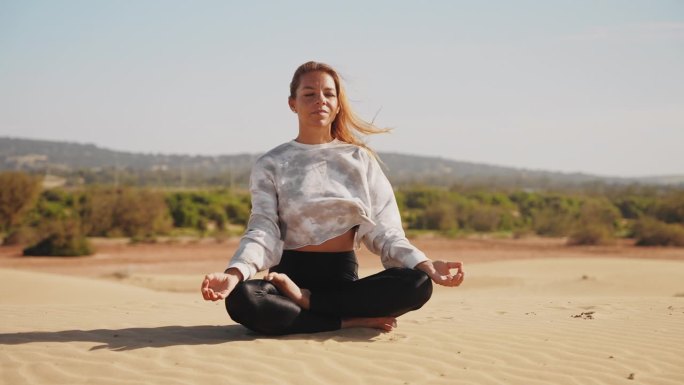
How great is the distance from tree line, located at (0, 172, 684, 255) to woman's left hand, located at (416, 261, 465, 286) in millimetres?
17443

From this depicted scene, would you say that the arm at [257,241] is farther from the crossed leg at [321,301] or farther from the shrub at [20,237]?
the shrub at [20,237]

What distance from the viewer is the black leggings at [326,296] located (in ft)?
18.3

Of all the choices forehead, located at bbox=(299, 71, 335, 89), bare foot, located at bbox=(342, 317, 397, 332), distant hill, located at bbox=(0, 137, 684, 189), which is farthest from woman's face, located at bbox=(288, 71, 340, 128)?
distant hill, located at bbox=(0, 137, 684, 189)

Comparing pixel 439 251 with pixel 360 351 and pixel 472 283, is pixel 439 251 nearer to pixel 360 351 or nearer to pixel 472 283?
pixel 472 283

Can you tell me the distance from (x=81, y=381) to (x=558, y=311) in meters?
5.01

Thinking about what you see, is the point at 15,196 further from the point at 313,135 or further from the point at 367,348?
the point at 367,348

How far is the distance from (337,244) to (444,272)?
0.82 metres

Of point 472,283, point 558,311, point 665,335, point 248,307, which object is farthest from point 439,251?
point 248,307

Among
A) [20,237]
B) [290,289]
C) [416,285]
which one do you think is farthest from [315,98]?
[20,237]

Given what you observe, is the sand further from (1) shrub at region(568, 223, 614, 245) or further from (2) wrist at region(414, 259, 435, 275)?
(1) shrub at region(568, 223, 614, 245)

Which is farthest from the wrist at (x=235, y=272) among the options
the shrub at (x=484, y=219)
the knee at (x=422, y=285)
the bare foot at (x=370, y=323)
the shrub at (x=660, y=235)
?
the shrub at (x=484, y=219)

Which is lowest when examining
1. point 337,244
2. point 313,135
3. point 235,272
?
point 235,272

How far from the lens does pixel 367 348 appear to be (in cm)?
555

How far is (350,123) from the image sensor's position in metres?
6.25
